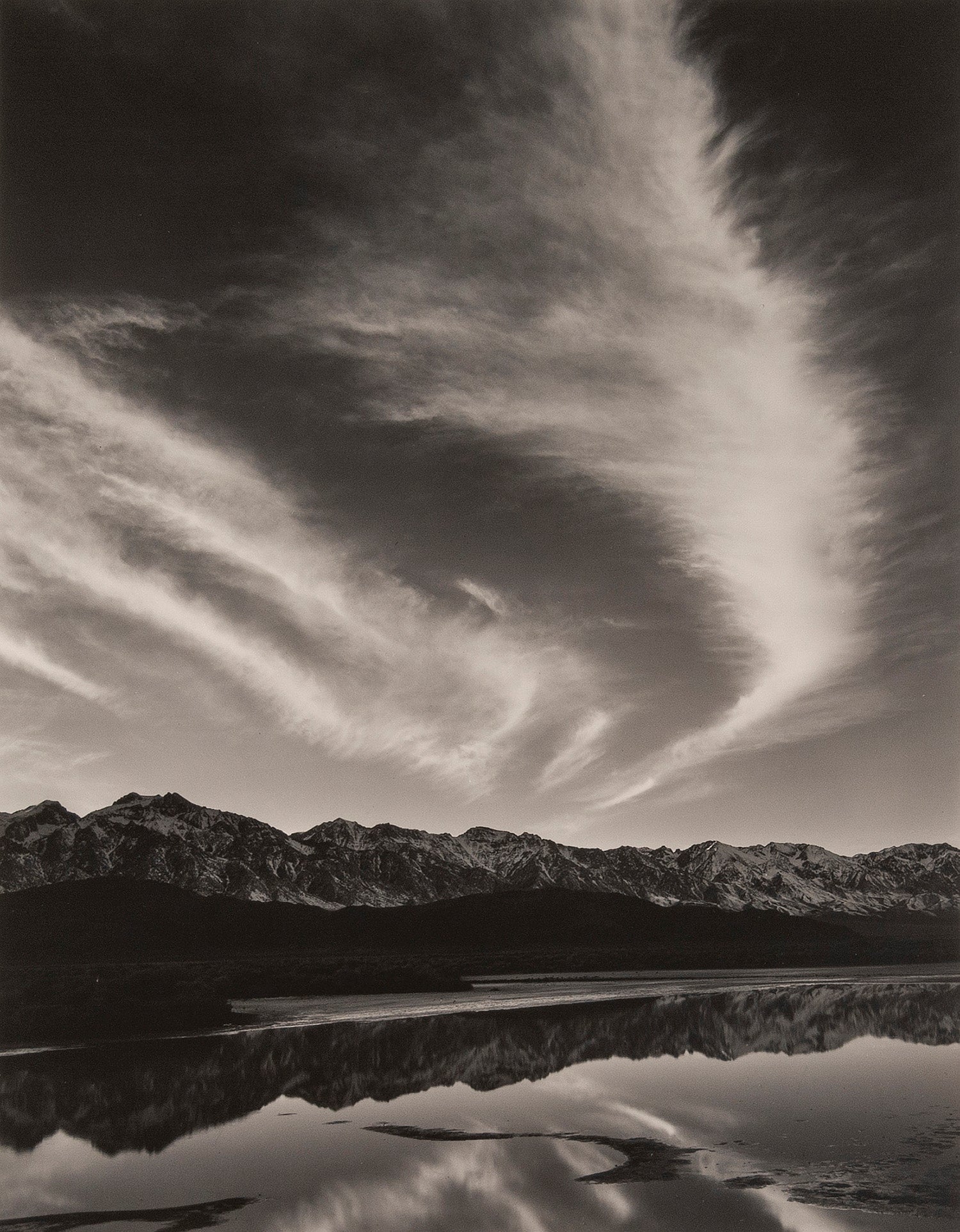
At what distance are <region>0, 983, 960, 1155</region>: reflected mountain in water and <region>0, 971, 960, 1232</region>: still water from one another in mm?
185

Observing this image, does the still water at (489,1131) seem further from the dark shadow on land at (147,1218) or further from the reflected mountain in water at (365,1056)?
the reflected mountain in water at (365,1056)

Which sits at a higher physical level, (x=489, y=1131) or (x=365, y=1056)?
(x=365, y=1056)

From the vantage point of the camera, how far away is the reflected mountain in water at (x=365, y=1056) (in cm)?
2956

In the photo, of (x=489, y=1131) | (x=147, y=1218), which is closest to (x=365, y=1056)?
(x=489, y=1131)

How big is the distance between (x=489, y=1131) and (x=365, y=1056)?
17.1m

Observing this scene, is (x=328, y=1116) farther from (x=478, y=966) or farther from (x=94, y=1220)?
(x=478, y=966)

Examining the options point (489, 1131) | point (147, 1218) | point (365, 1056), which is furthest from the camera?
point (365, 1056)

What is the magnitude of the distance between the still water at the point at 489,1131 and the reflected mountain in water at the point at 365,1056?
185mm

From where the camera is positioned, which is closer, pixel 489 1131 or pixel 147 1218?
pixel 147 1218

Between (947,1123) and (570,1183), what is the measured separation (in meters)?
11.7

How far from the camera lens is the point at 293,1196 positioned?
19797mm

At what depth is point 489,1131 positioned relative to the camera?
2617cm

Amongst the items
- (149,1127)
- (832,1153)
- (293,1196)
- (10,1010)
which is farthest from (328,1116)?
(10,1010)

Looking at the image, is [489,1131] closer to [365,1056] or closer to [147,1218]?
[147,1218]
